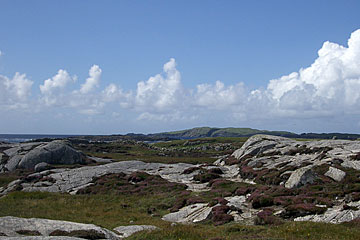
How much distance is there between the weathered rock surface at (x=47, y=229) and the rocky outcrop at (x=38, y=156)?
162 ft

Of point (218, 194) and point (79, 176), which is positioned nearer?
point (218, 194)

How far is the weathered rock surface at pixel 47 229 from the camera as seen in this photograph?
17.0m

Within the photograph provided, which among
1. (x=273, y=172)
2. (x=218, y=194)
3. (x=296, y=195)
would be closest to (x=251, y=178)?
→ (x=273, y=172)

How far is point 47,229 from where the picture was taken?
59.8 ft

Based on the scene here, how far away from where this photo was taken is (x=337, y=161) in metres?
36.9

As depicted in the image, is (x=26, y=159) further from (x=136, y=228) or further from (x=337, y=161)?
(x=337, y=161)

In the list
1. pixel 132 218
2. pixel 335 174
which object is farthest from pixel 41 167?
pixel 335 174

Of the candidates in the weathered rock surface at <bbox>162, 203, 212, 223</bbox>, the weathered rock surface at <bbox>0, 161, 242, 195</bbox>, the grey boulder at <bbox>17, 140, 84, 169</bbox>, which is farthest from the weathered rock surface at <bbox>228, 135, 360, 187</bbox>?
the grey boulder at <bbox>17, 140, 84, 169</bbox>

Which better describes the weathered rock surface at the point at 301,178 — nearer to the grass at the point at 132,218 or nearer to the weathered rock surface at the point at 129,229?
the grass at the point at 132,218

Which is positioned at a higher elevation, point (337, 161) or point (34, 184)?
point (337, 161)

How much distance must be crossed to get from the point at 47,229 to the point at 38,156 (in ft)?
175

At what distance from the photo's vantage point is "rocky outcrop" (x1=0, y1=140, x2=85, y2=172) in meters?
64.1

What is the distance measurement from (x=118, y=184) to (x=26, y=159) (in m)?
31.7

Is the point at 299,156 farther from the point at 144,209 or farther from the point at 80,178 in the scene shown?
the point at 80,178
